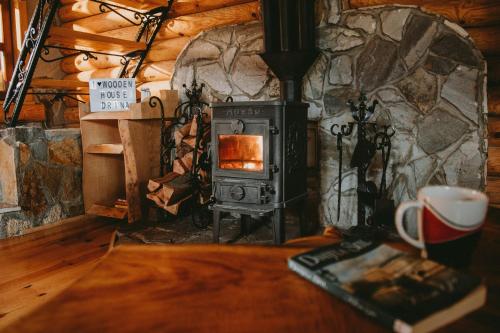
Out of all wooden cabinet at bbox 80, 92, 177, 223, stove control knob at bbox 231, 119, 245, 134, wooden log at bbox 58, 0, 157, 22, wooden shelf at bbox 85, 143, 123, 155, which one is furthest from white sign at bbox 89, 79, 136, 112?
stove control knob at bbox 231, 119, 245, 134

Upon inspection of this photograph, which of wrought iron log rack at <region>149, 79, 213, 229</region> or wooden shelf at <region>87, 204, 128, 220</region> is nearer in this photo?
wrought iron log rack at <region>149, 79, 213, 229</region>

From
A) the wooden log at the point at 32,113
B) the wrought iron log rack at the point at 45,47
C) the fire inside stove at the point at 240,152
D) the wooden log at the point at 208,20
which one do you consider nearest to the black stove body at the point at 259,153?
the fire inside stove at the point at 240,152

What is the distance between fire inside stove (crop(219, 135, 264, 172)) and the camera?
243 cm

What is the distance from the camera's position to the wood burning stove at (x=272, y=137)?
2.26 m

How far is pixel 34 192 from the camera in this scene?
3029 mm

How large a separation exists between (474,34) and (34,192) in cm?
327

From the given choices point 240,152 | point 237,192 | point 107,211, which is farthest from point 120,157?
point 237,192

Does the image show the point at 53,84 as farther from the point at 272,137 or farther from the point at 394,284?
the point at 394,284

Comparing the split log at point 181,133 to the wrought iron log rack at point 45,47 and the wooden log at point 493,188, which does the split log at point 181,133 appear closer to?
the wrought iron log rack at point 45,47

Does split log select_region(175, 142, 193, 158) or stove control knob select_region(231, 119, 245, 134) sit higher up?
stove control knob select_region(231, 119, 245, 134)

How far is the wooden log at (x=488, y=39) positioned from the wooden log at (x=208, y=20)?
1.53m

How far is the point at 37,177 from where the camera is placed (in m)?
3.06

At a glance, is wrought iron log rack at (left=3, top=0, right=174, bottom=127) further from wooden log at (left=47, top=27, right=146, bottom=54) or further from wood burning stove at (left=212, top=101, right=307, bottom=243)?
wood burning stove at (left=212, top=101, right=307, bottom=243)

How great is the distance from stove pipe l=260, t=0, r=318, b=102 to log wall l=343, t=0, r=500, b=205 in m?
0.89
